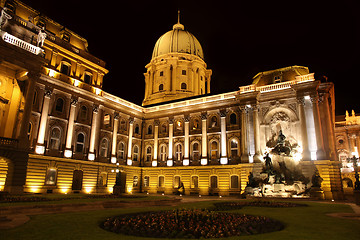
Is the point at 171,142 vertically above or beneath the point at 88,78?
beneath

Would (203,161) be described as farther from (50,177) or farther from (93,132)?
(50,177)

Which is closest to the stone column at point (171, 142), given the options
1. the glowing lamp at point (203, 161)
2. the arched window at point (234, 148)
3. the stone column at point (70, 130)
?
the glowing lamp at point (203, 161)

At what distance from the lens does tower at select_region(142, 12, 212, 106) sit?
59656mm

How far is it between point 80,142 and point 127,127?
33.3 feet

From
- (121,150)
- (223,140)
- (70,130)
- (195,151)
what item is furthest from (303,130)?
(70,130)

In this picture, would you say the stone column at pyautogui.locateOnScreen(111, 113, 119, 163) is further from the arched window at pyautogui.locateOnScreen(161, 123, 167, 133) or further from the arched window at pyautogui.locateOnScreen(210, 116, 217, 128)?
the arched window at pyautogui.locateOnScreen(210, 116, 217, 128)

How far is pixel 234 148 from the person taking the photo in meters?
41.7

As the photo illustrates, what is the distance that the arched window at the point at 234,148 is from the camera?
41.4 m

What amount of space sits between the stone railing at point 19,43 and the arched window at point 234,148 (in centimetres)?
2916

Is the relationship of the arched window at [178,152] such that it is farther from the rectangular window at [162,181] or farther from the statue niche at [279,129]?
the statue niche at [279,129]

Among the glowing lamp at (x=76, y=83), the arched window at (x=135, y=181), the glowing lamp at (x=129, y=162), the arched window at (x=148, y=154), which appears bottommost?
the arched window at (x=135, y=181)

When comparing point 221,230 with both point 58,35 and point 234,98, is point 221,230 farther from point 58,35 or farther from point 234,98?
point 58,35

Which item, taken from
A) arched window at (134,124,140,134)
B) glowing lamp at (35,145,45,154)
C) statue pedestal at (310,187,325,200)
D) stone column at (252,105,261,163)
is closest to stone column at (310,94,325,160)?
statue pedestal at (310,187,325,200)

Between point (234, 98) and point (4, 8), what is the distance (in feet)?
105
